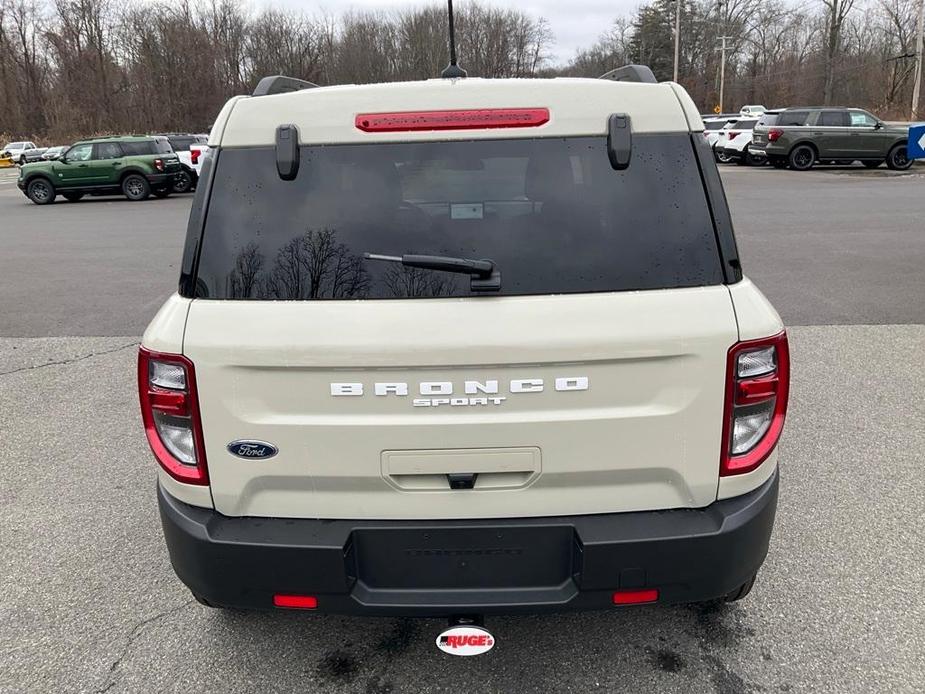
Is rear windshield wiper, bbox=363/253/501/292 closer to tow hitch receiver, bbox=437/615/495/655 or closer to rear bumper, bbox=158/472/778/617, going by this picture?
rear bumper, bbox=158/472/778/617

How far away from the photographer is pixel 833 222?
13.2 metres

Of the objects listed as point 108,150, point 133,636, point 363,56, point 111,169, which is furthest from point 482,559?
point 363,56

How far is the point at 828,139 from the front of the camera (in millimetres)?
23797

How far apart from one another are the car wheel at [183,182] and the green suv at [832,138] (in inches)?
774

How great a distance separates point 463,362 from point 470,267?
28cm

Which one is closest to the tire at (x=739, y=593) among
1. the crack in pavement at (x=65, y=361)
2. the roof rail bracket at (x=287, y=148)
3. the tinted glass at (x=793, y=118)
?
the roof rail bracket at (x=287, y=148)

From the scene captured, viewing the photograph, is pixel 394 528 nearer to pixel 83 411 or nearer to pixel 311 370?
pixel 311 370

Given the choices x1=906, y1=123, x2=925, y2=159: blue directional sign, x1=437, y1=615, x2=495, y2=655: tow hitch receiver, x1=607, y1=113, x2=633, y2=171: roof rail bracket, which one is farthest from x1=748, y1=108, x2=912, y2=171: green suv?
x1=437, y1=615, x2=495, y2=655: tow hitch receiver

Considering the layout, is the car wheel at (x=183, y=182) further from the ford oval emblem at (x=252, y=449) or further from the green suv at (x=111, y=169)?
the ford oval emblem at (x=252, y=449)

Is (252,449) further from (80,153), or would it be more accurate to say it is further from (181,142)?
(181,142)

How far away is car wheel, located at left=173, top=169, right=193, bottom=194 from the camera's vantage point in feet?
73.8

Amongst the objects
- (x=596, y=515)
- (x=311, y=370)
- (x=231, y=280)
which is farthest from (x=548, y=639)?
(x=231, y=280)

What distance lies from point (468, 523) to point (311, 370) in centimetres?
64

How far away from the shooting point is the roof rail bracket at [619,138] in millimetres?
2131
